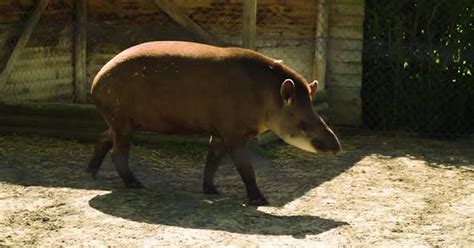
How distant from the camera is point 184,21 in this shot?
9898mm

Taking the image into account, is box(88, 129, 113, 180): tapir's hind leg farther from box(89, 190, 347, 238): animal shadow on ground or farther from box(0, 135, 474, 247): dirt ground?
box(89, 190, 347, 238): animal shadow on ground

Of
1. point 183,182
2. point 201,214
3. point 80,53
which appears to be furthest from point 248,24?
point 201,214

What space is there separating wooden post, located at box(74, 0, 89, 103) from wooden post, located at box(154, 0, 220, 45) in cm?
128

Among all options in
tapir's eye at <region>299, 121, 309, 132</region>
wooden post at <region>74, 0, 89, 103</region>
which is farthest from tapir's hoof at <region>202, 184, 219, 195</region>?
wooden post at <region>74, 0, 89, 103</region>

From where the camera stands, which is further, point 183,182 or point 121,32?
point 121,32

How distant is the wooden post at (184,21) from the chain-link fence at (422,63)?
2.26 meters

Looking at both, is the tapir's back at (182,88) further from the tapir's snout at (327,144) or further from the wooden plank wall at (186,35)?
the wooden plank wall at (186,35)

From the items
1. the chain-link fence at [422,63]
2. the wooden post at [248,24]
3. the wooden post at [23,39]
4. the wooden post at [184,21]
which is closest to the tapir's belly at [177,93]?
the wooden post at [248,24]

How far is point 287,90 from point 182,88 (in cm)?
88

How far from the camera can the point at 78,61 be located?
35.7ft

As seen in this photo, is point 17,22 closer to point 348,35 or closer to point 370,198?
point 348,35

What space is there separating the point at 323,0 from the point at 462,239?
4913 millimetres

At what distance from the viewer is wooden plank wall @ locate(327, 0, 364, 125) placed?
35.9 ft

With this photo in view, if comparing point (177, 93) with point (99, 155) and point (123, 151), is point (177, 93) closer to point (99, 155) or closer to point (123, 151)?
point (123, 151)
